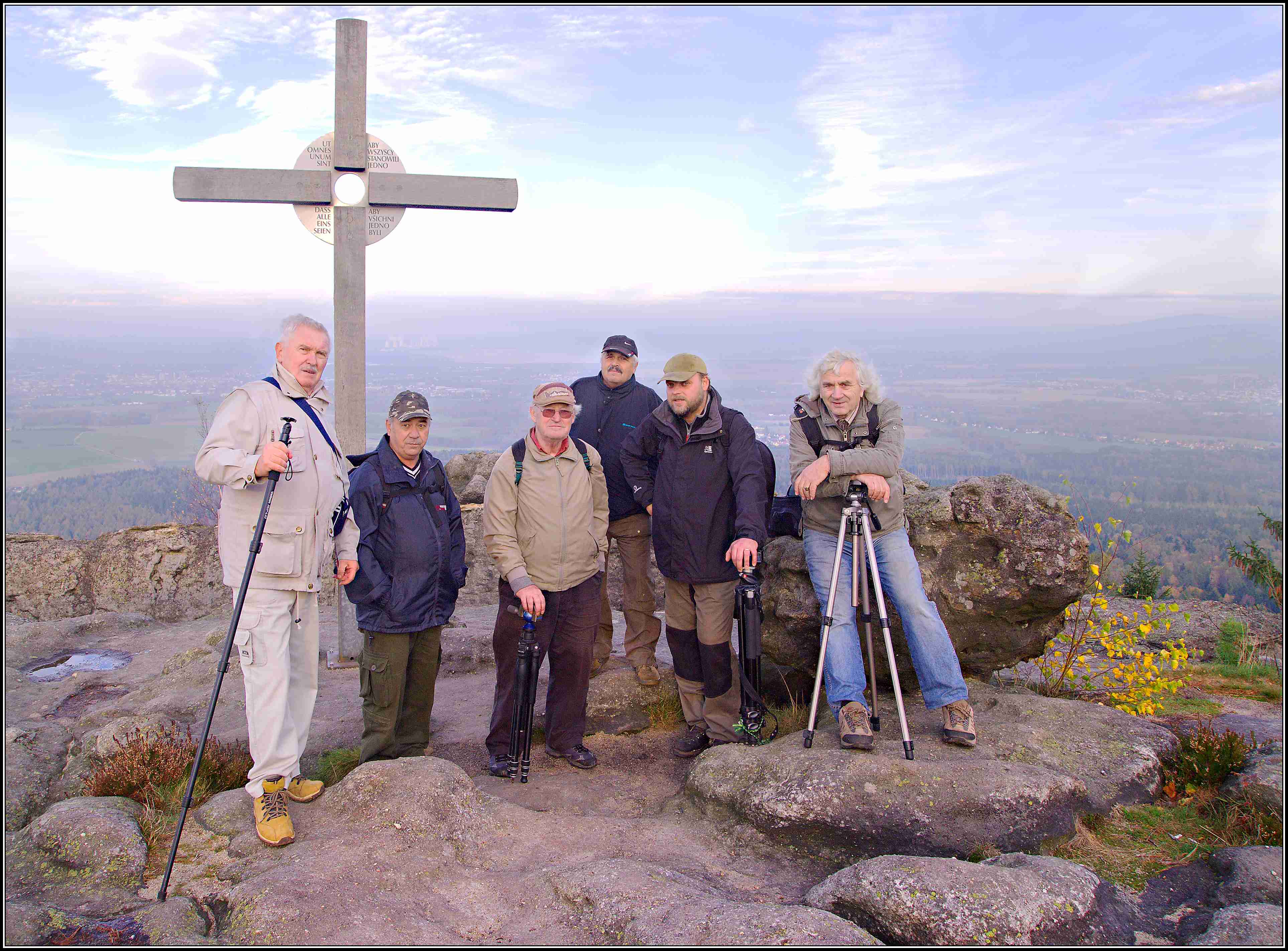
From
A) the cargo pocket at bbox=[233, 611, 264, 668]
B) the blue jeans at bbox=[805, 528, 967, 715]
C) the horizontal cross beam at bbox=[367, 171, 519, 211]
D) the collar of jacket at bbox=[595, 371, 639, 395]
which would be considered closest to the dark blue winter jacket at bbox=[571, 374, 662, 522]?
the collar of jacket at bbox=[595, 371, 639, 395]

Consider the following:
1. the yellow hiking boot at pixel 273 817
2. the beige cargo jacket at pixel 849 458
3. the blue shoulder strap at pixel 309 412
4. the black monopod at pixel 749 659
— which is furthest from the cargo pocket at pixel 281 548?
the beige cargo jacket at pixel 849 458

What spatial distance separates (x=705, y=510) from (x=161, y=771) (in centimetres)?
403

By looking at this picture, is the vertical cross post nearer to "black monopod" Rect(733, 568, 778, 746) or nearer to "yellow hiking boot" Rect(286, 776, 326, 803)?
"yellow hiking boot" Rect(286, 776, 326, 803)

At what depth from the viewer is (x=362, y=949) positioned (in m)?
3.57

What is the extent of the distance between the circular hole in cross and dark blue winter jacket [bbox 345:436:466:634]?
330 centimetres

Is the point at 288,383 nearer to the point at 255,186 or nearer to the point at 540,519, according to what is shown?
the point at 540,519

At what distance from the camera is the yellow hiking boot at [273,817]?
4629 mm

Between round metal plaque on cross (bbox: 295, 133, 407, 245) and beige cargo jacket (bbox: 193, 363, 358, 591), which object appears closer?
beige cargo jacket (bbox: 193, 363, 358, 591)

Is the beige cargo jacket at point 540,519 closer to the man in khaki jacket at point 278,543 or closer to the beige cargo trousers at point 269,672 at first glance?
the man in khaki jacket at point 278,543

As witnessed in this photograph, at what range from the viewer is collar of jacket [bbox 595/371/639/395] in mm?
7105

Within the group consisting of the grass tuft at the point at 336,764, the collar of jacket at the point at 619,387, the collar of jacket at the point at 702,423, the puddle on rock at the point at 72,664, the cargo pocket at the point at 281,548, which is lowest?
the puddle on rock at the point at 72,664

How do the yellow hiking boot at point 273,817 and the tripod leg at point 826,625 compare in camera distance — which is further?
the tripod leg at point 826,625

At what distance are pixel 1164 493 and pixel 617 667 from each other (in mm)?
29842

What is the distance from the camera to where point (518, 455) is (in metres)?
5.94
